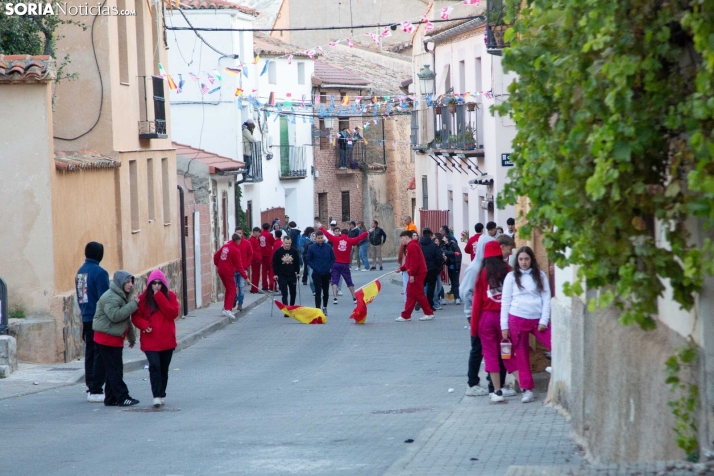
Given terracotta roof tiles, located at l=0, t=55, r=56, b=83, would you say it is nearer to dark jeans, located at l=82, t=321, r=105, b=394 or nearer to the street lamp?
dark jeans, located at l=82, t=321, r=105, b=394

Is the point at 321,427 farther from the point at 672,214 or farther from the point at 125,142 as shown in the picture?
the point at 125,142

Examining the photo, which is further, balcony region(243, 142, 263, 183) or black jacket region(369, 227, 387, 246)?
black jacket region(369, 227, 387, 246)

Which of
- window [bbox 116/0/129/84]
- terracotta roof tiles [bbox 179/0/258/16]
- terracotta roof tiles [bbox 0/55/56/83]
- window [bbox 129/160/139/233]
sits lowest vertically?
window [bbox 129/160/139/233]

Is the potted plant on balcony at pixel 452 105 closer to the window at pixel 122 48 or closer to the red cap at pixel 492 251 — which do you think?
the window at pixel 122 48

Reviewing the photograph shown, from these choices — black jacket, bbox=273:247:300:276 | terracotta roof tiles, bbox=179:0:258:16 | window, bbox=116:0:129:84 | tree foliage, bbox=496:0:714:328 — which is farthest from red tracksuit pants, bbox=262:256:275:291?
tree foliage, bbox=496:0:714:328

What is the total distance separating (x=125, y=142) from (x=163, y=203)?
10.4 feet

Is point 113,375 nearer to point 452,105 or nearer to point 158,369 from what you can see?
point 158,369

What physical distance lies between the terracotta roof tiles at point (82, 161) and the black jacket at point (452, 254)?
8850 mm

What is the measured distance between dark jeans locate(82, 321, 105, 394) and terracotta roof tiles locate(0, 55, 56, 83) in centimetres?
430

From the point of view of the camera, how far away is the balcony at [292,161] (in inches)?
1823

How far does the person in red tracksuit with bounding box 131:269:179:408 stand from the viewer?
11.5m

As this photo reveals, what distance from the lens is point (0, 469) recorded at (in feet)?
27.5

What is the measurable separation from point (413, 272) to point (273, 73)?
83.8ft

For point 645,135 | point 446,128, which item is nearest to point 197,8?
point 446,128
